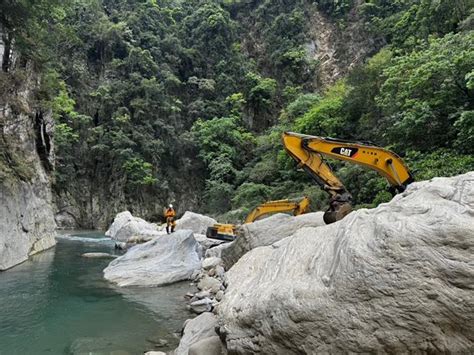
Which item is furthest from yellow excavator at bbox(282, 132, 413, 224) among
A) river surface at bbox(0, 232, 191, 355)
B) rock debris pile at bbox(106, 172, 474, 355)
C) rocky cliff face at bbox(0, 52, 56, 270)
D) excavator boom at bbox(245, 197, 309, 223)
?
rocky cliff face at bbox(0, 52, 56, 270)

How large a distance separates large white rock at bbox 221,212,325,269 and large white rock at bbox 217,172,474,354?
4704 millimetres

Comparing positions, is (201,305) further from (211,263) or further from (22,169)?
(22,169)

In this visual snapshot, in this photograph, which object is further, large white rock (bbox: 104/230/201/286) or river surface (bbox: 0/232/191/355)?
large white rock (bbox: 104/230/201/286)

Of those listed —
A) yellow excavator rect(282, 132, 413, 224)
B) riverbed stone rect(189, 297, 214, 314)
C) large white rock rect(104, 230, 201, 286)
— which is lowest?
riverbed stone rect(189, 297, 214, 314)

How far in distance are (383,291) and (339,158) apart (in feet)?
15.6

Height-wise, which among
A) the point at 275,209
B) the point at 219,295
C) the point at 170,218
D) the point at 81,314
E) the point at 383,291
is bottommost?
the point at 219,295

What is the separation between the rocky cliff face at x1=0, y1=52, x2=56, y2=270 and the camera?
1309cm

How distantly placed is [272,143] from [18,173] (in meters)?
19.2

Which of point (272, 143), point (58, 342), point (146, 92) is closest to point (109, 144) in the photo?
point (146, 92)

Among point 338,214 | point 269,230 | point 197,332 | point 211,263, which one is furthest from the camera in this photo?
point 211,263

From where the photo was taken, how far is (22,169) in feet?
47.6

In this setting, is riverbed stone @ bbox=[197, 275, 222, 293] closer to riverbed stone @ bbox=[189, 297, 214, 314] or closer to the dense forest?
riverbed stone @ bbox=[189, 297, 214, 314]

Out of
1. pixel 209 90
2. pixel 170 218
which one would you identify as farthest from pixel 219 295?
pixel 209 90

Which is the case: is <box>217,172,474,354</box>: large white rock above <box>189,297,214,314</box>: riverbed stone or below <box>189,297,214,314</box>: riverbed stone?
above
